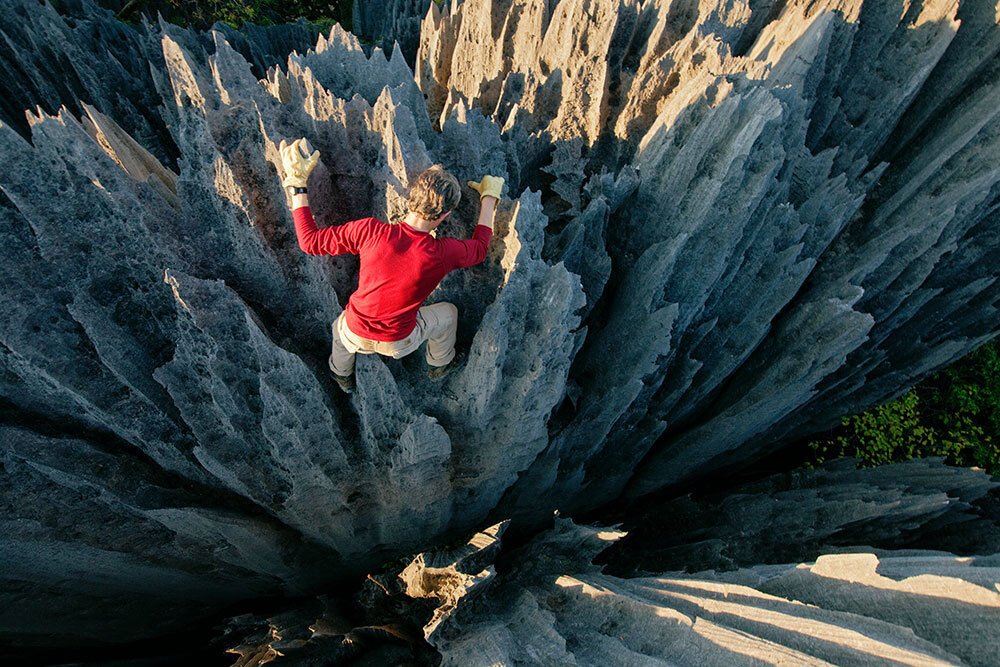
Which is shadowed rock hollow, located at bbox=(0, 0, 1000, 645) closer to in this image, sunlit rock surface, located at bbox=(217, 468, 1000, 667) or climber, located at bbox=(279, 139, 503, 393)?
climber, located at bbox=(279, 139, 503, 393)

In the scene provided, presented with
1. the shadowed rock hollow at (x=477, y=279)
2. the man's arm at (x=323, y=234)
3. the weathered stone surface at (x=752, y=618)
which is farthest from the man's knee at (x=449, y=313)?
the weathered stone surface at (x=752, y=618)

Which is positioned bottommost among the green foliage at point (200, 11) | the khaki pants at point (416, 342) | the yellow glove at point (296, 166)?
the khaki pants at point (416, 342)

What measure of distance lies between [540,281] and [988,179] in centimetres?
805

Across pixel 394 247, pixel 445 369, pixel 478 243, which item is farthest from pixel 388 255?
pixel 445 369

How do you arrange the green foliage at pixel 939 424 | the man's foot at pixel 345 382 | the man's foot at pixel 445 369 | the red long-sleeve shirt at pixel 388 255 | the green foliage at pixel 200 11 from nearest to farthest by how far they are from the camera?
the red long-sleeve shirt at pixel 388 255, the man's foot at pixel 345 382, the man's foot at pixel 445 369, the green foliage at pixel 939 424, the green foliage at pixel 200 11

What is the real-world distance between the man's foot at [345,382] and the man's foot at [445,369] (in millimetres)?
1030

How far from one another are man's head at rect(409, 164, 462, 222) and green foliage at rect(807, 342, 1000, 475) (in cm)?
1096

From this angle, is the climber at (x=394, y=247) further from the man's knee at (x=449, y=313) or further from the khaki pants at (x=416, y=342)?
the man's knee at (x=449, y=313)

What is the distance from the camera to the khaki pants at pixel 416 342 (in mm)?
6246

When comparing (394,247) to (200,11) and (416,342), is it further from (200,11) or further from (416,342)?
(200,11)

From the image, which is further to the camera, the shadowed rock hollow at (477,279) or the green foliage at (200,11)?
the green foliage at (200,11)

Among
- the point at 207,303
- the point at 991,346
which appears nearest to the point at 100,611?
the point at 207,303

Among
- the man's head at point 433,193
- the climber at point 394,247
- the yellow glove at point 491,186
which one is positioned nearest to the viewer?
the man's head at point 433,193

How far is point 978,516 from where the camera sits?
1012 centimetres
